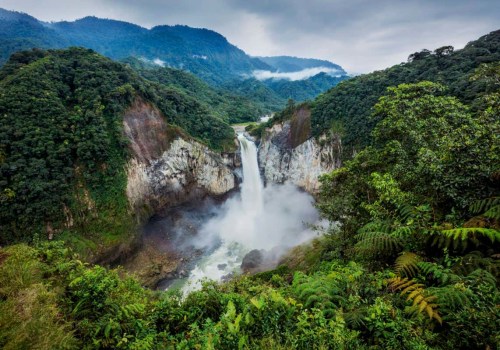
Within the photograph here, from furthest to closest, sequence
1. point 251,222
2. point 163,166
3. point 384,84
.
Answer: point 251,222 → point 384,84 → point 163,166

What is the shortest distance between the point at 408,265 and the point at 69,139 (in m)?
→ 33.1

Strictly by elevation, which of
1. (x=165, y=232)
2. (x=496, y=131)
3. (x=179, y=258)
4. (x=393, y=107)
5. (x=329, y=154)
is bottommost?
(x=179, y=258)

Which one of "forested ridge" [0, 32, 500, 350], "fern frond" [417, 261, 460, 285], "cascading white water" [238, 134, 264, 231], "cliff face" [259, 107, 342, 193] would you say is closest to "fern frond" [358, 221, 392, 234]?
"forested ridge" [0, 32, 500, 350]

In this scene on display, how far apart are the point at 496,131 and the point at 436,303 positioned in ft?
18.7

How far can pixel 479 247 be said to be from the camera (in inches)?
227

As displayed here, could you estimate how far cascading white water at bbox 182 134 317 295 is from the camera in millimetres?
29823

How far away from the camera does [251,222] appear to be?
38000 millimetres

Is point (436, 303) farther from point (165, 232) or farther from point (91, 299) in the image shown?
point (165, 232)

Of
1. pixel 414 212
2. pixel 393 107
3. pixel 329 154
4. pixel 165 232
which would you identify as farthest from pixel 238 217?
pixel 414 212

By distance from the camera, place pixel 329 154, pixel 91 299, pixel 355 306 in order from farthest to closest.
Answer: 1. pixel 329 154
2. pixel 91 299
3. pixel 355 306

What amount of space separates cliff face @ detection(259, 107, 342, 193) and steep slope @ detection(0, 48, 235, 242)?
14.8 m

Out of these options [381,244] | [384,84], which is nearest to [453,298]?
[381,244]

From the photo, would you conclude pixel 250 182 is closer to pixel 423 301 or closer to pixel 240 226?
pixel 240 226

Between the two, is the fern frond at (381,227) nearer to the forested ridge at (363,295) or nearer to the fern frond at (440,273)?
the forested ridge at (363,295)
